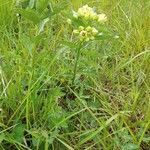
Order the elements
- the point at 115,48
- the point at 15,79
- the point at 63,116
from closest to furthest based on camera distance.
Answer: the point at 63,116, the point at 15,79, the point at 115,48

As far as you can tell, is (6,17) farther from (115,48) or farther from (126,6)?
(126,6)

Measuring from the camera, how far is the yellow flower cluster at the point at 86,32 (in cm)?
141

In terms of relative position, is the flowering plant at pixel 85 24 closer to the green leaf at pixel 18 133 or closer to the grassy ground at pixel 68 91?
the grassy ground at pixel 68 91

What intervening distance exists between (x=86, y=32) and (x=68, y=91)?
28 centimetres

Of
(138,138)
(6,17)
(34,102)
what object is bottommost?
(138,138)

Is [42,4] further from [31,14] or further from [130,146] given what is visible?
[130,146]

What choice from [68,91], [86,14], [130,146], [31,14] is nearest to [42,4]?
[31,14]

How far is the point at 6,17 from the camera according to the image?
1.90 m

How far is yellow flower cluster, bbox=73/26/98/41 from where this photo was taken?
4.63ft

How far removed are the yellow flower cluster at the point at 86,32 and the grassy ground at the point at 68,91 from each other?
7 centimetres

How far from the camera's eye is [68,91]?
1.58 metres

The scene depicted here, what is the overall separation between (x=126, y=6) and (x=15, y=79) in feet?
3.09

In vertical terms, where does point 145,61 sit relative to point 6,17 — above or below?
below

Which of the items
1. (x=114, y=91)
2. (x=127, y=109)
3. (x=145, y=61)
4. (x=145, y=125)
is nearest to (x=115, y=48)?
(x=145, y=61)
